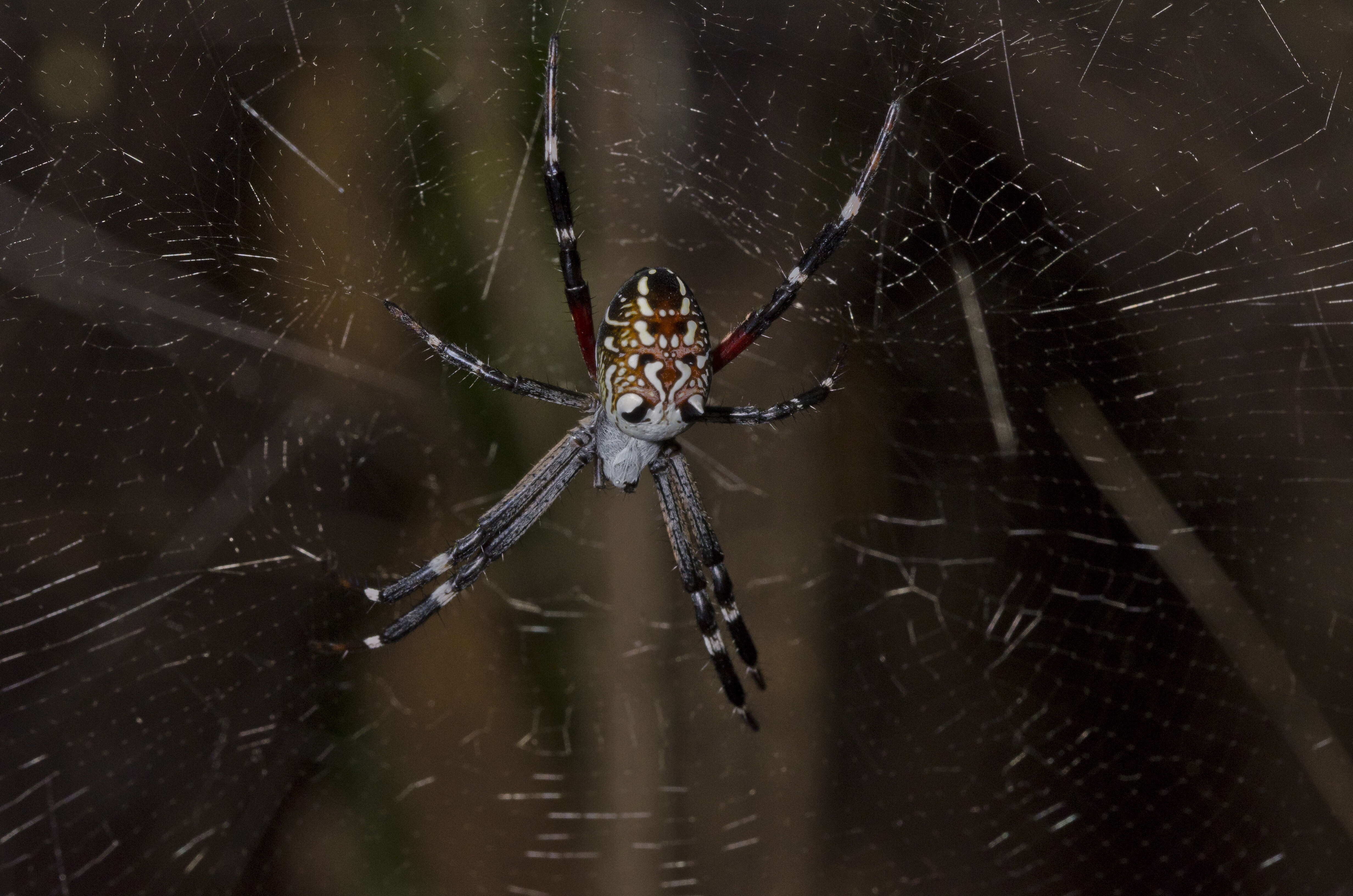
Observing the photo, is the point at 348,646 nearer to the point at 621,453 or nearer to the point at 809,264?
the point at 621,453

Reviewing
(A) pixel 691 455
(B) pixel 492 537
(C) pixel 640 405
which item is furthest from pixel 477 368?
(A) pixel 691 455

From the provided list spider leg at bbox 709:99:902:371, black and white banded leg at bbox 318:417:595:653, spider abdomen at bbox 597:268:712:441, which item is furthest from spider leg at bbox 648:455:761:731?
spider leg at bbox 709:99:902:371

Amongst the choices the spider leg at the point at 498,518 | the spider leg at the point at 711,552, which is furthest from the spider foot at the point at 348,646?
the spider leg at the point at 711,552

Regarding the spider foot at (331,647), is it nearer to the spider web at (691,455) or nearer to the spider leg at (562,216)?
the spider web at (691,455)

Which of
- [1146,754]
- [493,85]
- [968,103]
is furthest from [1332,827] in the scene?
[493,85]

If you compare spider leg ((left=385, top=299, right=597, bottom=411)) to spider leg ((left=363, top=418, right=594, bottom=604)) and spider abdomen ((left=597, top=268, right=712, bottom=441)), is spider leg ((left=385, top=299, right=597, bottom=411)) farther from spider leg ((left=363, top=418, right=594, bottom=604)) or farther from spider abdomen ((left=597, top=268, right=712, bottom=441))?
spider leg ((left=363, top=418, right=594, bottom=604))

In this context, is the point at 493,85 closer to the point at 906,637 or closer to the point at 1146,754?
the point at 906,637
